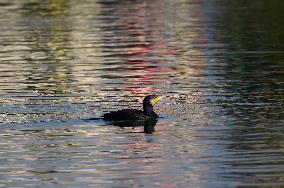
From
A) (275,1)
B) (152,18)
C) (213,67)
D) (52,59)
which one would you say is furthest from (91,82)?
(275,1)

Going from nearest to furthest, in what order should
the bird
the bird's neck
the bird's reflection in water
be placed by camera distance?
1. the bird's reflection in water
2. the bird
3. the bird's neck

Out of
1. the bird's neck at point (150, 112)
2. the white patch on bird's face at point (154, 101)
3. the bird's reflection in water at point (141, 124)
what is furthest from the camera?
the white patch on bird's face at point (154, 101)

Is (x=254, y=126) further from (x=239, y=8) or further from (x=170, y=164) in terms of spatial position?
(x=239, y=8)

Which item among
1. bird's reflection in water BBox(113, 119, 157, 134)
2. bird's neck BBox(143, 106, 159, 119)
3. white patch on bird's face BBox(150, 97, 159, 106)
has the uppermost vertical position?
white patch on bird's face BBox(150, 97, 159, 106)

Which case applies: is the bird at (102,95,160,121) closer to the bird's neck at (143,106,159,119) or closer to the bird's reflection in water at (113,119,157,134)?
the bird's neck at (143,106,159,119)

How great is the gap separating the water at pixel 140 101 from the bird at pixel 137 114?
9.0 inches

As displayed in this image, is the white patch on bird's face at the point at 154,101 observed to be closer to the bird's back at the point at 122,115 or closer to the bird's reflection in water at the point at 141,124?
the bird's reflection in water at the point at 141,124

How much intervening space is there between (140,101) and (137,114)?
3.73 m

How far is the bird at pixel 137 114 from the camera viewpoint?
2879cm

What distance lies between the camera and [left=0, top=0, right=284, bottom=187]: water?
899 inches

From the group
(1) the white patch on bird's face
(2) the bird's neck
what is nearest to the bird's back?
(2) the bird's neck

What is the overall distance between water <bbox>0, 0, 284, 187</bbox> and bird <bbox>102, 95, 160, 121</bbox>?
229 millimetres

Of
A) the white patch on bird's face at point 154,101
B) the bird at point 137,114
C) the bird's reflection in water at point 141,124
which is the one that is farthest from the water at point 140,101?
the white patch on bird's face at point 154,101

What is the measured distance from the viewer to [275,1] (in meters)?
77.9
